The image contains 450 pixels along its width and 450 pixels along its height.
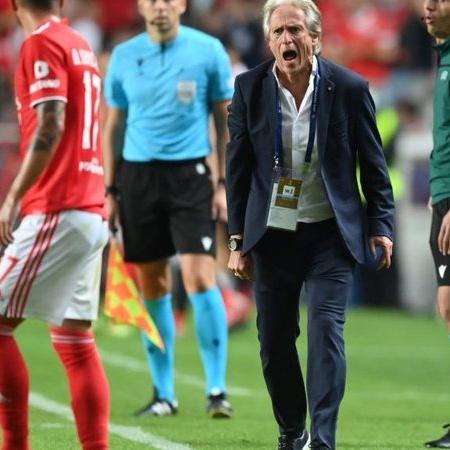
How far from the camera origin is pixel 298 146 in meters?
6.36

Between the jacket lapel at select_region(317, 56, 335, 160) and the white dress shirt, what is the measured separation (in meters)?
0.03

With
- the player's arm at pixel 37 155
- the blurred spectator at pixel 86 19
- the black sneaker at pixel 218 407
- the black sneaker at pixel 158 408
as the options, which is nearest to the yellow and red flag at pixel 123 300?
the black sneaker at pixel 158 408

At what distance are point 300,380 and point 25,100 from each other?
1.76 metres

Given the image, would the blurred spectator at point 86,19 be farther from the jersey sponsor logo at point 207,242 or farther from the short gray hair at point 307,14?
the short gray hair at point 307,14

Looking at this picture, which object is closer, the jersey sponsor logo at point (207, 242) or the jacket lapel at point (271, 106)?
the jacket lapel at point (271, 106)

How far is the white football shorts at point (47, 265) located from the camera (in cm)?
587

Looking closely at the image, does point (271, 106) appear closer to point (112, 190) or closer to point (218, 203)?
point (218, 203)

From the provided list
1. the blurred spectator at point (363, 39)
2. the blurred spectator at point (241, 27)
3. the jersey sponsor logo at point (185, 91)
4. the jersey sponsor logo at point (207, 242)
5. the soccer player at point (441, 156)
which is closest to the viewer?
the soccer player at point (441, 156)

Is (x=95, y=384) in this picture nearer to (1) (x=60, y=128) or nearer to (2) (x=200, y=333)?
(1) (x=60, y=128)

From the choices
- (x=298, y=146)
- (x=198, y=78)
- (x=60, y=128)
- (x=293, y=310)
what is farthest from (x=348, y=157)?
(x=198, y=78)

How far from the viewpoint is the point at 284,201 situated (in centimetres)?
634

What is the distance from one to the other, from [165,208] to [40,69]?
10.6 ft

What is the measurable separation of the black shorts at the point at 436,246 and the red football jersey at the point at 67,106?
206cm

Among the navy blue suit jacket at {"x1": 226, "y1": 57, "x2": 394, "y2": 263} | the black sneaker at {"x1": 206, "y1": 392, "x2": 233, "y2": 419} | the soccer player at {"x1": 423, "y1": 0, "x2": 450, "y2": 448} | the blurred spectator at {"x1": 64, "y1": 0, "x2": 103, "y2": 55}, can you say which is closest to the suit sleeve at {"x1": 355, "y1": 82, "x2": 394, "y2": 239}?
the navy blue suit jacket at {"x1": 226, "y1": 57, "x2": 394, "y2": 263}
